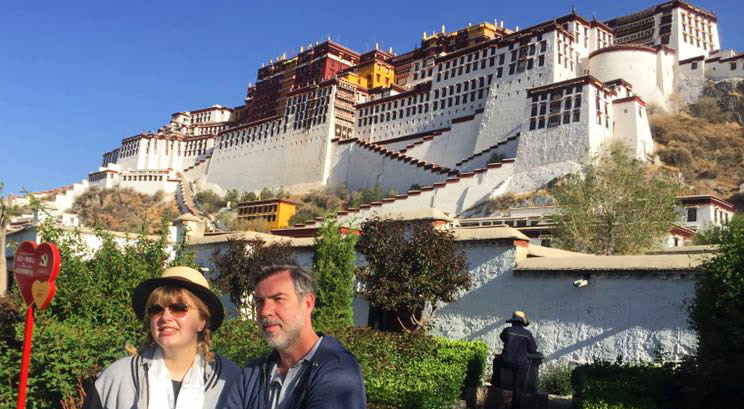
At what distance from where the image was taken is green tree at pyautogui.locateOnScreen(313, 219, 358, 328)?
13.7 m

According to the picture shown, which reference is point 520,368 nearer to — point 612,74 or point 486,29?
point 612,74

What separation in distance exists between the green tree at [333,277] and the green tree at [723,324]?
736cm

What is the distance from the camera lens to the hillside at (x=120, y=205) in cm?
7519

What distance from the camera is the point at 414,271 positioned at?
512 inches

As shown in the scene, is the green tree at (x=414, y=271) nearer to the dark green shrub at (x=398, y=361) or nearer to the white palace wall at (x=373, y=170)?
the dark green shrub at (x=398, y=361)

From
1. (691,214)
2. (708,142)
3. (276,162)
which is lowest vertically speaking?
(691,214)

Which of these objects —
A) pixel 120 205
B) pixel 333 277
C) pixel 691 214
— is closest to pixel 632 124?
pixel 691 214

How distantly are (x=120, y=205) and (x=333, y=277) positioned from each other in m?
72.7

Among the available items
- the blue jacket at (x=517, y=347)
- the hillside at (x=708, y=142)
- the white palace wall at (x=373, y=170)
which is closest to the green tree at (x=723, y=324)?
Result: the blue jacket at (x=517, y=347)

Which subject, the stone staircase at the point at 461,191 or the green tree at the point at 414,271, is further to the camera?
the stone staircase at the point at 461,191

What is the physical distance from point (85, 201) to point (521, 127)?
55371mm

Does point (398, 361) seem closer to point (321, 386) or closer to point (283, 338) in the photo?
point (283, 338)

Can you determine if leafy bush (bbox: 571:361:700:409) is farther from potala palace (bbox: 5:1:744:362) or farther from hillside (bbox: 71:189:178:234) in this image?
hillside (bbox: 71:189:178:234)

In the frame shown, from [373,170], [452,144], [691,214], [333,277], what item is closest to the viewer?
[333,277]
